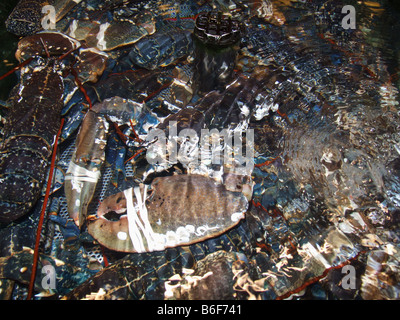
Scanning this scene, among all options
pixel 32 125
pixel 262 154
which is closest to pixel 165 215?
pixel 262 154

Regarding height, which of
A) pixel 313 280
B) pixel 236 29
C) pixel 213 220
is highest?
pixel 236 29

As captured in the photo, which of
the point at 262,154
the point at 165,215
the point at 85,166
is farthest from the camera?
the point at 262,154

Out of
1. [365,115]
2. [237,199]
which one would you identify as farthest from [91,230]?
[365,115]

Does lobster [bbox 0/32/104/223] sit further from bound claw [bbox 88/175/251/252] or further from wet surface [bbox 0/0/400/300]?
bound claw [bbox 88/175/251/252]

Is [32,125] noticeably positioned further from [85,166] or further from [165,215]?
[165,215]

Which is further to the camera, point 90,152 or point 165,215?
point 90,152

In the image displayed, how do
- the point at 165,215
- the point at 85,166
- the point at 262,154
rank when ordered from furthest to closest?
the point at 262,154 < the point at 85,166 < the point at 165,215

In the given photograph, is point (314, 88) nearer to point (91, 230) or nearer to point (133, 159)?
point (133, 159)

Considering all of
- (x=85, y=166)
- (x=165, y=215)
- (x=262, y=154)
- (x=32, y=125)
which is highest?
(x=32, y=125)

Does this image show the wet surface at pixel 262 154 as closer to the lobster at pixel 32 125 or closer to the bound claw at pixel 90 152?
the bound claw at pixel 90 152

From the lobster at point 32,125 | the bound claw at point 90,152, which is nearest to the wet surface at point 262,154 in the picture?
the bound claw at point 90,152
